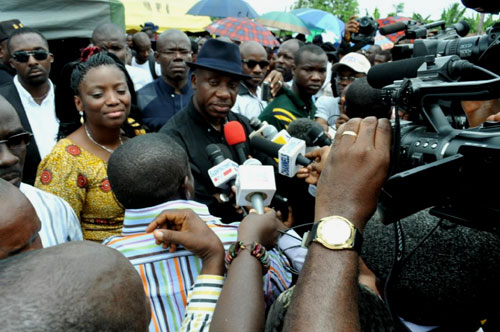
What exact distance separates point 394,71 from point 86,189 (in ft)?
5.89

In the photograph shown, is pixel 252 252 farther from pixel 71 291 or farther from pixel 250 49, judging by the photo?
pixel 250 49

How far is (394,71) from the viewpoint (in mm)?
1274

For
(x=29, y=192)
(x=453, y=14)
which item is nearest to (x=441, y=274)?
(x=29, y=192)

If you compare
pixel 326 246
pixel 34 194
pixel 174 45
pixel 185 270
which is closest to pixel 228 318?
pixel 185 270

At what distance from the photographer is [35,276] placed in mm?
780

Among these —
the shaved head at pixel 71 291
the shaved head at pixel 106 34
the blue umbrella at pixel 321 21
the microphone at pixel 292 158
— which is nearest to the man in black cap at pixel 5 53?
the shaved head at pixel 106 34

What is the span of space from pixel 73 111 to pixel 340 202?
9.69 ft

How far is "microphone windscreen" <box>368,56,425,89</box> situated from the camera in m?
1.20

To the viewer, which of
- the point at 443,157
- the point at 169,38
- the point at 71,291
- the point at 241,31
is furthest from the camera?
the point at 241,31

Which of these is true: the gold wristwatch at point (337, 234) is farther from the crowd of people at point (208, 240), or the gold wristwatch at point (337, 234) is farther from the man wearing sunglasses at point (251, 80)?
the man wearing sunglasses at point (251, 80)

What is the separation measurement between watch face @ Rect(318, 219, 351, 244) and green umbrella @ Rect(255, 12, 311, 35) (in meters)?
10.2

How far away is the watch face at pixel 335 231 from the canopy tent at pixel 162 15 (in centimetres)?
1136

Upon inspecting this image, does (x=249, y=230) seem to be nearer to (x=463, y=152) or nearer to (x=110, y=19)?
(x=463, y=152)

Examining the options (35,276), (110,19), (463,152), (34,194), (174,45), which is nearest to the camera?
(35,276)
